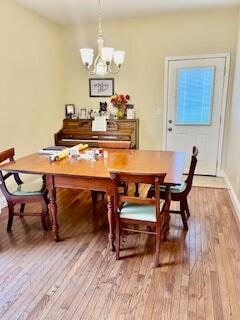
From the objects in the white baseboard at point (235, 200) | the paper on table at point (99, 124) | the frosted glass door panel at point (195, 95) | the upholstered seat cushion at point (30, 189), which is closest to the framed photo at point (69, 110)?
the paper on table at point (99, 124)

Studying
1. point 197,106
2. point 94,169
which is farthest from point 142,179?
point 197,106

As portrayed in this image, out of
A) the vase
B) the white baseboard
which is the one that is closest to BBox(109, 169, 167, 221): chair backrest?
the white baseboard

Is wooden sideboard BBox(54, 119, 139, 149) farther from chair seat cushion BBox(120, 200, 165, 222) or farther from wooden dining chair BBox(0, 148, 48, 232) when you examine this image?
chair seat cushion BBox(120, 200, 165, 222)

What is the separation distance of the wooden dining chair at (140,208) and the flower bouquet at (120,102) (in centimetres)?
254

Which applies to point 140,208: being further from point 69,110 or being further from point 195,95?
point 69,110

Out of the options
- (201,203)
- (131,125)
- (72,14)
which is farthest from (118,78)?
(201,203)

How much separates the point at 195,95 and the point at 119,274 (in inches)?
128

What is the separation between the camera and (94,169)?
2369 millimetres

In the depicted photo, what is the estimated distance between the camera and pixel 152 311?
174cm

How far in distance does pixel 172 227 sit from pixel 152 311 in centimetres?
120

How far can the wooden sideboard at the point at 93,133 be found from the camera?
175 inches

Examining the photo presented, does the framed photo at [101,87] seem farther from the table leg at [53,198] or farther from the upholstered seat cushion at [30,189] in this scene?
the table leg at [53,198]

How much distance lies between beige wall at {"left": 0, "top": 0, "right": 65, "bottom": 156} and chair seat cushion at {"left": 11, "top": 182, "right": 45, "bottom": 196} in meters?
0.90

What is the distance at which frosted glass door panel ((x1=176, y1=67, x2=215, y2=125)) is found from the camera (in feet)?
14.0
